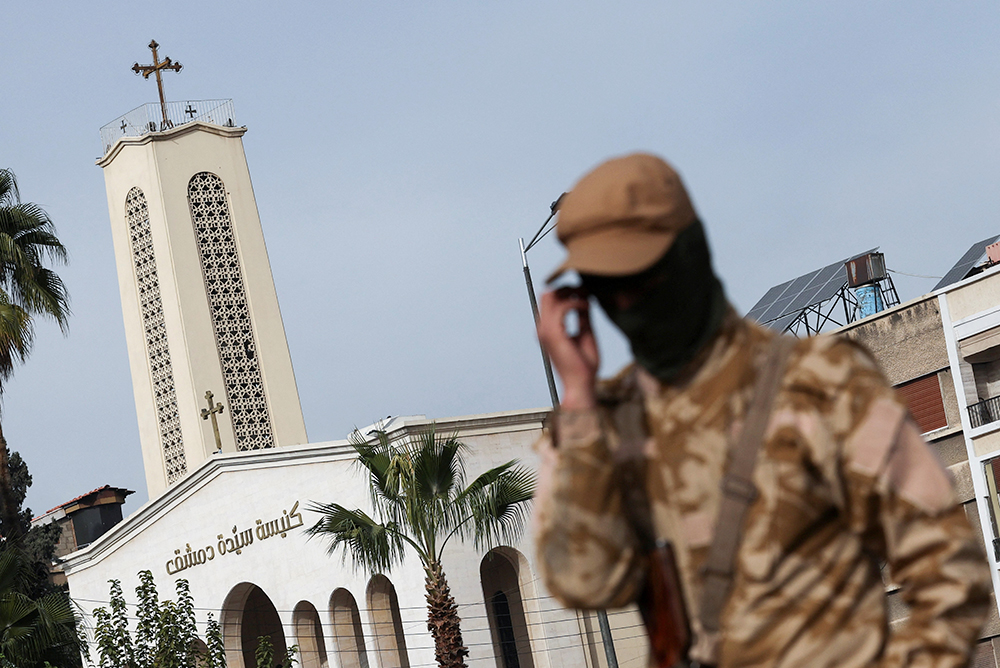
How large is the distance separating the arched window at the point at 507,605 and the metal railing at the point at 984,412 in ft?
31.8

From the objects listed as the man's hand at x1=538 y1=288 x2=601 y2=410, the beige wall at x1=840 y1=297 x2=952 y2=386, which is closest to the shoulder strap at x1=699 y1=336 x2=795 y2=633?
the man's hand at x1=538 y1=288 x2=601 y2=410

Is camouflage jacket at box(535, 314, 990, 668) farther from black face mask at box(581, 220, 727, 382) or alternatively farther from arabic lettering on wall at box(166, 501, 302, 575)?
arabic lettering on wall at box(166, 501, 302, 575)

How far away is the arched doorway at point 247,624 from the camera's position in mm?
31812

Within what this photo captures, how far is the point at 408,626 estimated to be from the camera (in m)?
27.9

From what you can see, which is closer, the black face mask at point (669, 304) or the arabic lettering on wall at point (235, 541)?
the black face mask at point (669, 304)

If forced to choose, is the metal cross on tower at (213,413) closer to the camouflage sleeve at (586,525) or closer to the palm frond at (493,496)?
the palm frond at (493,496)

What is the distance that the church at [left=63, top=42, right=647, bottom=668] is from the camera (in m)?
28.1

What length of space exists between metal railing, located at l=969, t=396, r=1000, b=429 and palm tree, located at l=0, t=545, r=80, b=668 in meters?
18.5

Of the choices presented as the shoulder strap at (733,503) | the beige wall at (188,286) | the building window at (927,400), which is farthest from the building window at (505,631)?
the shoulder strap at (733,503)

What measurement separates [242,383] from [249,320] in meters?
1.70

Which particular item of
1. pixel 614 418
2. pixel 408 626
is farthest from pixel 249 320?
pixel 614 418

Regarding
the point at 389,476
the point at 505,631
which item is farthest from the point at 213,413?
the point at 389,476

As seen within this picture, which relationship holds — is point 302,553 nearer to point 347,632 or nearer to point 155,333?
point 347,632

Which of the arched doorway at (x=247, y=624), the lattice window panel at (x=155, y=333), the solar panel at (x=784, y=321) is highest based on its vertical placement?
the lattice window panel at (x=155, y=333)
